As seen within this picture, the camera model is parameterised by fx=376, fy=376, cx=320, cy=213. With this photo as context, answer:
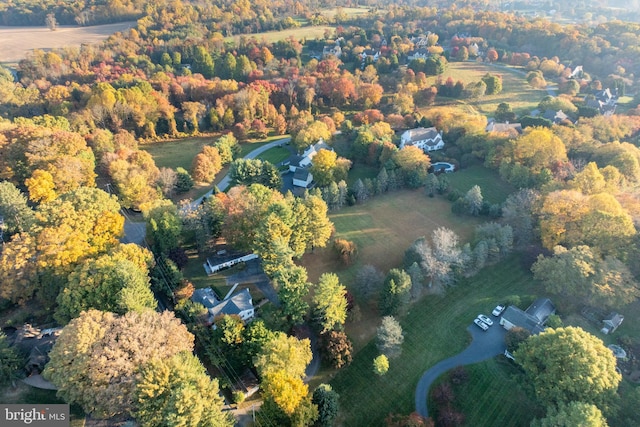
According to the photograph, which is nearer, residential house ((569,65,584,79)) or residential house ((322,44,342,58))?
residential house ((569,65,584,79))

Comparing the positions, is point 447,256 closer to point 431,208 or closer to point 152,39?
point 431,208

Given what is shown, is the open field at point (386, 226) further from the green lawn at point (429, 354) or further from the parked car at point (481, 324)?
the parked car at point (481, 324)

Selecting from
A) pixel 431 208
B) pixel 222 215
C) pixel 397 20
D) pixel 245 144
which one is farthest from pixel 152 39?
pixel 431 208

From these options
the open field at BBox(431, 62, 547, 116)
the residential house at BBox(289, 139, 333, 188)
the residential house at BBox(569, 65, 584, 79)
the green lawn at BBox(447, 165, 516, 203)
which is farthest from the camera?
the residential house at BBox(569, 65, 584, 79)

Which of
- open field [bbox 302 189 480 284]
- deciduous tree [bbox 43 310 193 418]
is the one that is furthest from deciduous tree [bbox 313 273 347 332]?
deciduous tree [bbox 43 310 193 418]

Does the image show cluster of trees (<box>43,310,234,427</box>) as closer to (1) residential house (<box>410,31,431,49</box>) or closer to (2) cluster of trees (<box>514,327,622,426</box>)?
(2) cluster of trees (<box>514,327,622,426</box>)

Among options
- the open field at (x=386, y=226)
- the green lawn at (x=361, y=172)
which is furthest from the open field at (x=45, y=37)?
the open field at (x=386, y=226)

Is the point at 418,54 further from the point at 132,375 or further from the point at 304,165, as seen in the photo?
the point at 132,375
